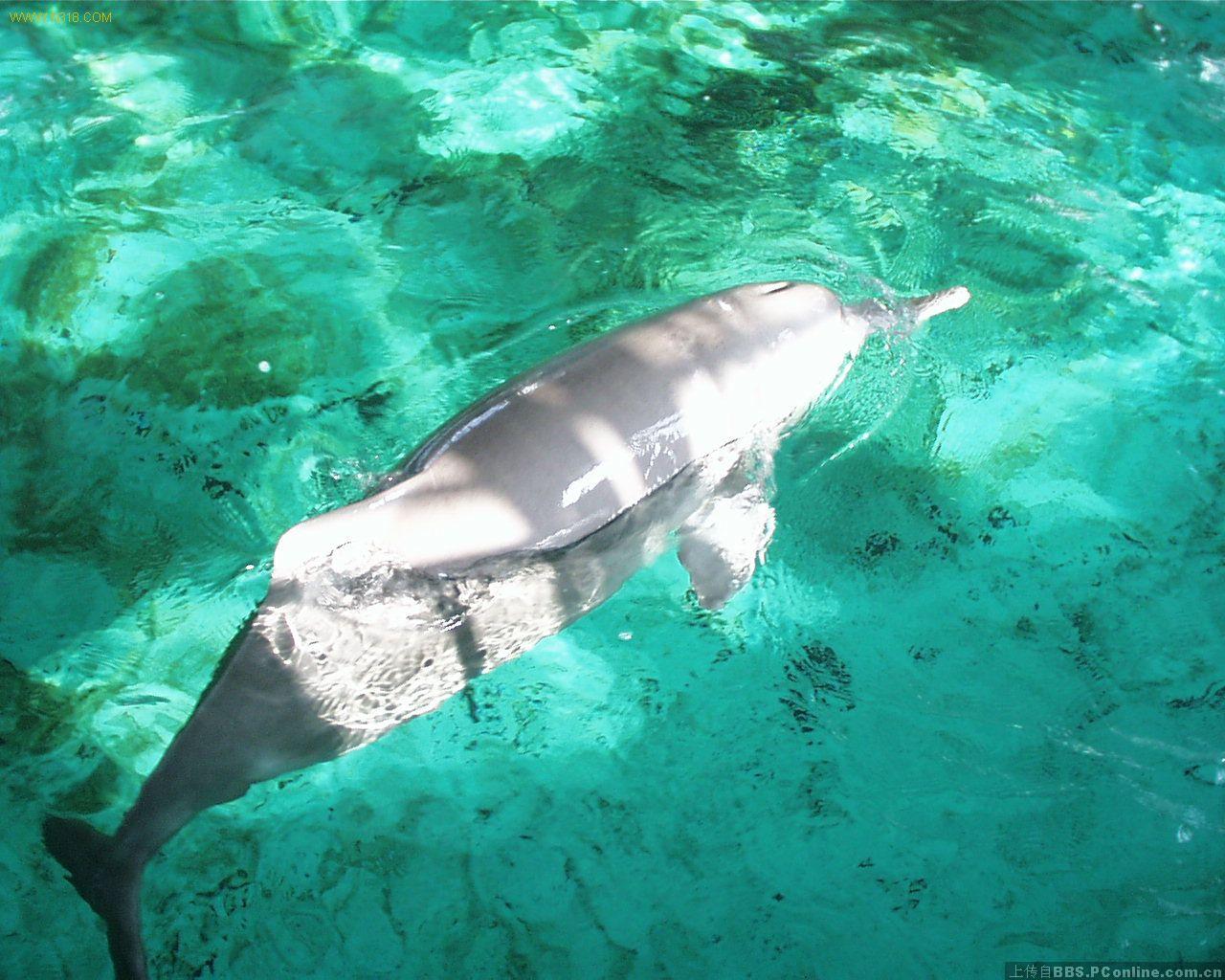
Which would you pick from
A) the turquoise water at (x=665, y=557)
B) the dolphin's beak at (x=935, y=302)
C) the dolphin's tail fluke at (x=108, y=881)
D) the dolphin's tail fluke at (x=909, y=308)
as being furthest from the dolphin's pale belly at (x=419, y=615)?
the dolphin's beak at (x=935, y=302)

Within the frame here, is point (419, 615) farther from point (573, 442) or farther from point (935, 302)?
point (935, 302)

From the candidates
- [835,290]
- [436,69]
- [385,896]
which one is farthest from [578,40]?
[385,896]

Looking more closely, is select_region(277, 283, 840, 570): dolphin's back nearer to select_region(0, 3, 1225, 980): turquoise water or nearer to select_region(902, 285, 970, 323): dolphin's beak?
select_region(0, 3, 1225, 980): turquoise water

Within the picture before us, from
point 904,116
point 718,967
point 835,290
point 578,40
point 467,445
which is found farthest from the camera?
point 578,40

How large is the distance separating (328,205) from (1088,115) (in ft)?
18.0

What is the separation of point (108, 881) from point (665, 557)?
99.8 inches

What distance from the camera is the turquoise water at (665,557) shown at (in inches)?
144

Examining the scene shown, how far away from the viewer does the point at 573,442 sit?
3.99 meters

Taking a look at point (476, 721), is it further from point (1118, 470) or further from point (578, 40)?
point (578, 40)

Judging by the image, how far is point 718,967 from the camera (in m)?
3.54

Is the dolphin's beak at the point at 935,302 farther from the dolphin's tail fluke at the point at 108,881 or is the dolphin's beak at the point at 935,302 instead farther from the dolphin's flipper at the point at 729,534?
the dolphin's tail fluke at the point at 108,881

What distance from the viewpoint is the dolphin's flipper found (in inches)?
174

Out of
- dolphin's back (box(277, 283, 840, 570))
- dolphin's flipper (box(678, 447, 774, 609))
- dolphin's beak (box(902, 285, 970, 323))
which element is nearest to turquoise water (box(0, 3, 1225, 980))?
dolphin's flipper (box(678, 447, 774, 609))

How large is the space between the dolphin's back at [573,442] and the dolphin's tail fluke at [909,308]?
31.5 inches
